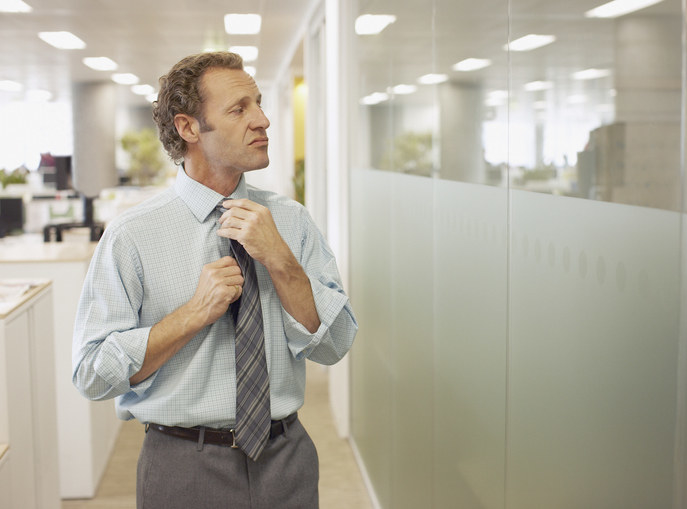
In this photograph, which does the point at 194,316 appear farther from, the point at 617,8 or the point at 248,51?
the point at 248,51

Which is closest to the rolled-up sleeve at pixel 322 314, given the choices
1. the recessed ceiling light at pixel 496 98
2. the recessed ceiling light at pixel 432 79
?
the recessed ceiling light at pixel 496 98

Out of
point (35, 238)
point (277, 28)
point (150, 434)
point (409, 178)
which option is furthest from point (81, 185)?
point (150, 434)

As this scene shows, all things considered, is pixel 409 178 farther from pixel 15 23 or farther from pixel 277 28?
pixel 15 23

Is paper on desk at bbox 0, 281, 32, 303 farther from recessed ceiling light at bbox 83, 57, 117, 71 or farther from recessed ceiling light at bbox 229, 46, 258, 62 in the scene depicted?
recessed ceiling light at bbox 83, 57, 117, 71

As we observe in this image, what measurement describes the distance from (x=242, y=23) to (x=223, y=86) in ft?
21.7

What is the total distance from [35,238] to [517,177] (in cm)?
771

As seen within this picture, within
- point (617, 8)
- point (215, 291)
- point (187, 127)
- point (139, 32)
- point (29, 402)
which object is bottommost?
point (29, 402)

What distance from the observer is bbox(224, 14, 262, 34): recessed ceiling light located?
750 centimetres

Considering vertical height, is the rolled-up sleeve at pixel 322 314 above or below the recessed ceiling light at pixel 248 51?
below

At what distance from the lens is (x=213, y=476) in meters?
1.64

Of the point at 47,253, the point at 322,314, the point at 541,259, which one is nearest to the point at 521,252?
the point at 541,259

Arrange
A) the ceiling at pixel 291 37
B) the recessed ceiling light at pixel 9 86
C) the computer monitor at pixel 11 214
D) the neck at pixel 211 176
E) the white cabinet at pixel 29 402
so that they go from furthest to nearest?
the recessed ceiling light at pixel 9 86 → the computer monitor at pixel 11 214 → the white cabinet at pixel 29 402 → the neck at pixel 211 176 → the ceiling at pixel 291 37

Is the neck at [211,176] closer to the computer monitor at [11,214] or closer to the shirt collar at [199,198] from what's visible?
the shirt collar at [199,198]

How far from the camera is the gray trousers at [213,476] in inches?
64.7
